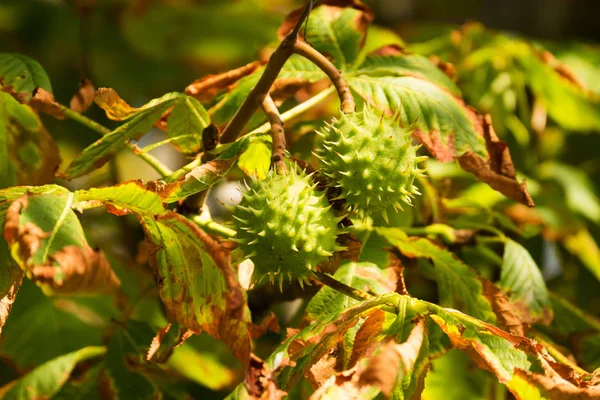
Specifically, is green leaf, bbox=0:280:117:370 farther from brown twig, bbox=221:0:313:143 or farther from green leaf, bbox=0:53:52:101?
brown twig, bbox=221:0:313:143

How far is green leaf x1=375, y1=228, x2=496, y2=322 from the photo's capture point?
A: 119 centimetres

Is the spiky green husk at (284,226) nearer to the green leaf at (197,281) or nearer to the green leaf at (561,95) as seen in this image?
the green leaf at (197,281)

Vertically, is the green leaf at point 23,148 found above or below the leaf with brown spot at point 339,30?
below

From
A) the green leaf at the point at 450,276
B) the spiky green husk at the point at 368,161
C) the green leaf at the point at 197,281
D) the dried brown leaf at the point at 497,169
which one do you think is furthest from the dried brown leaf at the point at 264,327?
the dried brown leaf at the point at 497,169

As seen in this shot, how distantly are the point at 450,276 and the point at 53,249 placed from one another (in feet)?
2.32

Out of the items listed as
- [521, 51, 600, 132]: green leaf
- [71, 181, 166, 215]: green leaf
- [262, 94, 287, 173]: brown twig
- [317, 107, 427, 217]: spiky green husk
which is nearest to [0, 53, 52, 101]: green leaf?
[71, 181, 166, 215]: green leaf

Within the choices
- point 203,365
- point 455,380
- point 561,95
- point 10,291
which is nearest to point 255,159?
point 10,291

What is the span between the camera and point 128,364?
50.9 inches

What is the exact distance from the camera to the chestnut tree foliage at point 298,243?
2.83 feet

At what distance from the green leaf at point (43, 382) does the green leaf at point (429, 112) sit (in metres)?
0.79

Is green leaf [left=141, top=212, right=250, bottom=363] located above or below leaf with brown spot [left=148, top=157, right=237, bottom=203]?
below

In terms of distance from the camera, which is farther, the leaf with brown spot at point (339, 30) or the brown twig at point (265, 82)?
the leaf with brown spot at point (339, 30)

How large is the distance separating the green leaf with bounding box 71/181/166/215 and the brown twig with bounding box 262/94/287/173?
0.61 ft

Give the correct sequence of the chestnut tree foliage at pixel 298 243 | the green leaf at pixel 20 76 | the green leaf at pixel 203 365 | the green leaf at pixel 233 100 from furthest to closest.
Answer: the green leaf at pixel 203 365, the green leaf at pixel 233 100, the green leaf at pixel 20 76, the chestnut tree foliage at pixel 298 243
